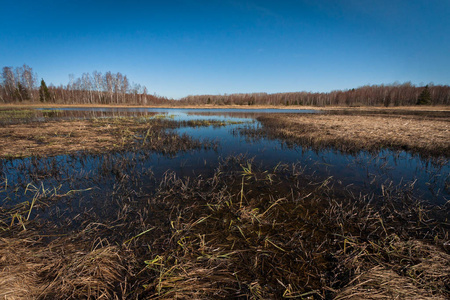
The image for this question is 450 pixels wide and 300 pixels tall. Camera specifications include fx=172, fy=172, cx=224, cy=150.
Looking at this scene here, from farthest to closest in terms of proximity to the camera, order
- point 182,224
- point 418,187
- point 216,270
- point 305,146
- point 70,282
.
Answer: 1. point 305,146
2. point 418,187
3. point 182,224
4. point 216,270
5. point 70,282

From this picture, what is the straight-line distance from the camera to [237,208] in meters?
4.04

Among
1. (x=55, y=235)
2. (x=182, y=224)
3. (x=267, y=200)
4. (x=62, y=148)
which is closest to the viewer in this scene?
(x=55, y=235)

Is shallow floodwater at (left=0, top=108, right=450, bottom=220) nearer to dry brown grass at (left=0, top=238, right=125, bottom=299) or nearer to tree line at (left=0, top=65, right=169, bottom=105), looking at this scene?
dry brown grass at (left=0, top=238, right=125, bottom=299)

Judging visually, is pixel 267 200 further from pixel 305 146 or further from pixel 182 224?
pixel 305 146

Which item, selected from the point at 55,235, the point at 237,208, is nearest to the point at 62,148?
the point at 55,235

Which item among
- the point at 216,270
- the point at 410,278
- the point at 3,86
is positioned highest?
the point at 3,86

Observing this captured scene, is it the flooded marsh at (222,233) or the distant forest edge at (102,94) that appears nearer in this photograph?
the flooded marsh at (222,233)

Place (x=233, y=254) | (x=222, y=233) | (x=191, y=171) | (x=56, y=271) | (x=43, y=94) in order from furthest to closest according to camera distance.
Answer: (x=43, y=94), (x=191, y=171), (x=222, y=233), (x=233, y=254), (x=56, y=271)

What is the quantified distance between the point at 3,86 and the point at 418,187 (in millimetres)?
101809

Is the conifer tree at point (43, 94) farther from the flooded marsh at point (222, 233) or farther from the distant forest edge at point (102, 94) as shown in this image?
the flooded marsh at point (222, 233)

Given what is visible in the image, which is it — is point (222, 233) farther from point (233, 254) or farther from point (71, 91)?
point (71, 91)

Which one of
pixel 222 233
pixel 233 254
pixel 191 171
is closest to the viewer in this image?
pixel 233 254

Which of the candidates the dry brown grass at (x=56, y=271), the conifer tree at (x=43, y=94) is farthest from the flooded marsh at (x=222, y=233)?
the conifer tree at (x=43, y=94)

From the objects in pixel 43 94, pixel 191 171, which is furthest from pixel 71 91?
pixel 191 171
